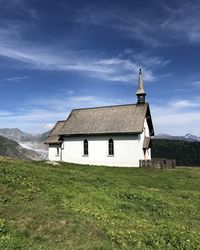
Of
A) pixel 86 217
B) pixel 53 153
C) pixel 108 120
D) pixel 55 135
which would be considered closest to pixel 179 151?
pixel 55 135

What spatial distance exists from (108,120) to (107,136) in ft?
10.0

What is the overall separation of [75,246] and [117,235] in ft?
6.31

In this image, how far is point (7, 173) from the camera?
23.5m

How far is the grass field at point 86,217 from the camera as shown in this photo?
41.9 ft

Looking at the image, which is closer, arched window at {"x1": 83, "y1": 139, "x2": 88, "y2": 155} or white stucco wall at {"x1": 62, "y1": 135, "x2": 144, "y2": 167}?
white stucco wall at {"x1": 62, "y1": 135, "x2": 144, "y2": 167}

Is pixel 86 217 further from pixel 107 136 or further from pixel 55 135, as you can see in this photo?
pixel 55 135

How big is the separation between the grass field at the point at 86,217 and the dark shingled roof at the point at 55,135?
36.1m

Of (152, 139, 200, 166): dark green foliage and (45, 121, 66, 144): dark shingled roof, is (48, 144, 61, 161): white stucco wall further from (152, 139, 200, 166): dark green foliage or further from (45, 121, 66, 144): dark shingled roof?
(152, 139, 200, 166): dark green foliage

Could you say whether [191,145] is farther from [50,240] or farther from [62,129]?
[50,240]

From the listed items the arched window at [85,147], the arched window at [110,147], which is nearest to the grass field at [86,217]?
the arched window at [110,147]

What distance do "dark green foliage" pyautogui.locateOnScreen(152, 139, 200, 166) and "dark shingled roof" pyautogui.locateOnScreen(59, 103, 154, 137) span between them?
66821mm

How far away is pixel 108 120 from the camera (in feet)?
185

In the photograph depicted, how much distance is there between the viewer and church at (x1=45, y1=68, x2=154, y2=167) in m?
52.9

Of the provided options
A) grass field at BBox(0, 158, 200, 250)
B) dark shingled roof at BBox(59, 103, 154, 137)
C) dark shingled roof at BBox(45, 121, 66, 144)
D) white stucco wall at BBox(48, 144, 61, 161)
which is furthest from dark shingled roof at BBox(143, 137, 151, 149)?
grass field at BBox(0, 158, 200, 250)
